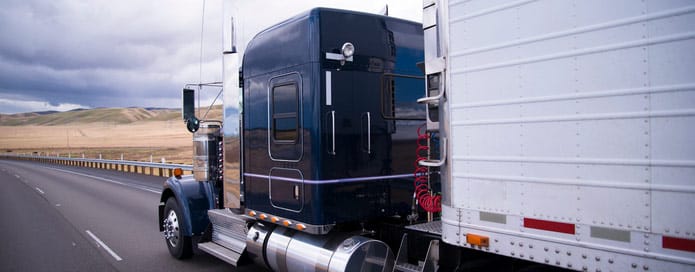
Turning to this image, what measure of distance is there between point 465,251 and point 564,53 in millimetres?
1747

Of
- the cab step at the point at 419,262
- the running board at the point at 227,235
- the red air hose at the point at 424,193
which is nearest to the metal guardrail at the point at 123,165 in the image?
the running board at the point at 227,235

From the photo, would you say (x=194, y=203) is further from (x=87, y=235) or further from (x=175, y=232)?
(x=87, y=235)

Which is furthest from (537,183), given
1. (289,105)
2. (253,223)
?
(253,223)

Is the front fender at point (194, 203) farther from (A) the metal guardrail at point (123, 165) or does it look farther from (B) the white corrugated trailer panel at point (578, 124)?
(A) the metal guardrail at point (123, 165)

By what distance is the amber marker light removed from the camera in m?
3.28

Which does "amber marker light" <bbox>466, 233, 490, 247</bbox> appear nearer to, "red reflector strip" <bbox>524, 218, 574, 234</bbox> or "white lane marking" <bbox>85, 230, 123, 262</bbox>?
"red reflector strip" <bbox>524, 218, 574, 234</bbox>

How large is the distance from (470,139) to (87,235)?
28.4ft

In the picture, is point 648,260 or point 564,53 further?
point 564,53

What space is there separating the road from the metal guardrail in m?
3.97

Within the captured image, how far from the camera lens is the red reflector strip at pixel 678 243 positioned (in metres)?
2.38

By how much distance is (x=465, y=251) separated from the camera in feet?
12.9

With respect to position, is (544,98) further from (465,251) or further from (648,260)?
(465,251)

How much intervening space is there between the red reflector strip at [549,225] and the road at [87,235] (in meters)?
4.67

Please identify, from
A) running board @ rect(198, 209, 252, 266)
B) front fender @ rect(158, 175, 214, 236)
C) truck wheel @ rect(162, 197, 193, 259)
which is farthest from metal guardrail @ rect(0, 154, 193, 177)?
running board @ rect(198, 209, 252, 266)
